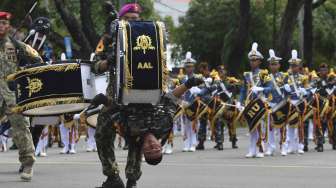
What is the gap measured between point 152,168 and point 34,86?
330cm

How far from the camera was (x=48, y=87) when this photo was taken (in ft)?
37.7

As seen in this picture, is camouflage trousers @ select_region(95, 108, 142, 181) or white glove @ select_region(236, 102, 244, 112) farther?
white glove @ select_region(236, 102, 244, 112)

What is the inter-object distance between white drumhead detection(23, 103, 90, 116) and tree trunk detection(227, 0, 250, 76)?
69.4ft

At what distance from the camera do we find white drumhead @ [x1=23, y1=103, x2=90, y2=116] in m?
11.8

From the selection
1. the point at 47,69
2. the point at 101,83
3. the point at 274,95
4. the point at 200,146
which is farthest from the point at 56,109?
the point at 200,146

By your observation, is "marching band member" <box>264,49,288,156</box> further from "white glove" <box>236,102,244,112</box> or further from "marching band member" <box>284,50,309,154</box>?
"white glove" <box>236,102,244,112</box>

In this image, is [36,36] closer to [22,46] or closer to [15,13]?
[22,46]

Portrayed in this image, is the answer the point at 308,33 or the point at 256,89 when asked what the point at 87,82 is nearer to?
the point at 256,89

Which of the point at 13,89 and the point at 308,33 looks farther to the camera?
the point at 308,33

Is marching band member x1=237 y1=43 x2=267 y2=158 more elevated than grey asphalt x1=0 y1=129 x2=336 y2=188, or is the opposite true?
marching band member x1=237 y1=43 x2=267 y2=158

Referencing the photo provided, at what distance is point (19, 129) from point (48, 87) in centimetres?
90

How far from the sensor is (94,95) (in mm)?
10641

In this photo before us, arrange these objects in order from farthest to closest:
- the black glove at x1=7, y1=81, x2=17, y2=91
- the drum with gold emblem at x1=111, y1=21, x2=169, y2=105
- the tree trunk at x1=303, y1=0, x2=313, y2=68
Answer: the tree trunk at x1=303, y1=0, x2=313, y2=68
the black glove at x1=7, y1=81, x2=17, y2=91
the drum with gold emblem at x1=111, y1=21, x2=169, y2=105

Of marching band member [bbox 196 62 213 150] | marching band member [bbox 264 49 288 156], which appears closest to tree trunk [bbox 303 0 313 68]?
marching band member [bbox 196 62 213 150]
